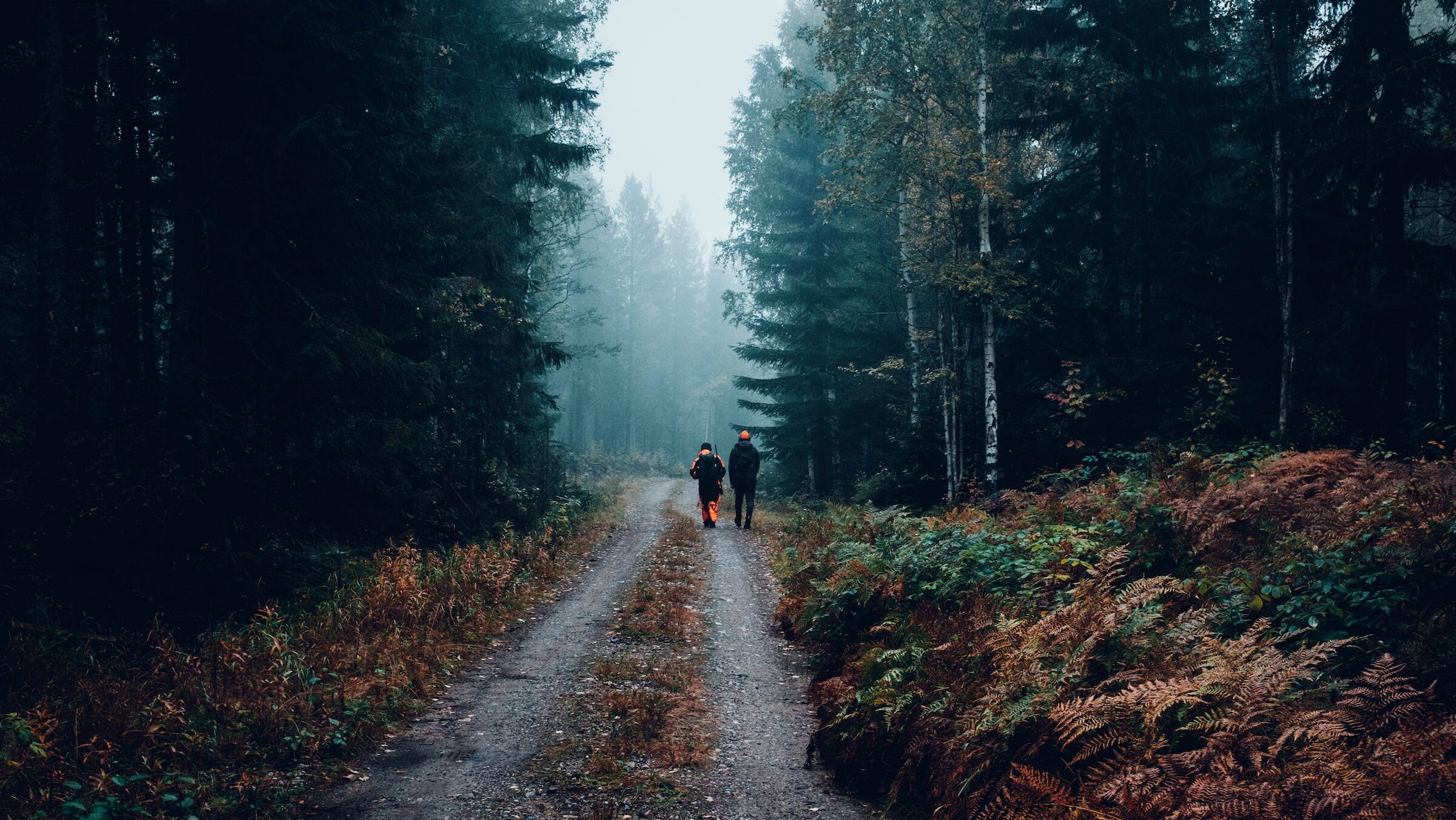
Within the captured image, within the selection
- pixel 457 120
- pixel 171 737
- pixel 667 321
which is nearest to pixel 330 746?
pixel 171 737

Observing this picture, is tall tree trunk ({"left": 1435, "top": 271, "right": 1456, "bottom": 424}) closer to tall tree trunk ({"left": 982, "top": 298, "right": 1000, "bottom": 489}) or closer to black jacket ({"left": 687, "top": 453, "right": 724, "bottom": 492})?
tall tree trunk ({"left": 982, "top": 298, "right": 1000, "bottom": 489})

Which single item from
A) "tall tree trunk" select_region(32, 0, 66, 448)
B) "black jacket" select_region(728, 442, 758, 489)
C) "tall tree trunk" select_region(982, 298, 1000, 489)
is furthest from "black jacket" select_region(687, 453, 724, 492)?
"tall tree trunk" select_region(32, 0, 66, 448)

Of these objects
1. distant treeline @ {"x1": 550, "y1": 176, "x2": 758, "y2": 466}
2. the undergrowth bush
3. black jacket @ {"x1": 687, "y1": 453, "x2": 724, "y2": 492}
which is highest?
distant treeline @ {"x1": 550, "y1": 176, "x2": 758, "y2": 466}

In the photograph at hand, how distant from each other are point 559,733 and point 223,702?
2878 mm

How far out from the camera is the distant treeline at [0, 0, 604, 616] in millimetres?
8180

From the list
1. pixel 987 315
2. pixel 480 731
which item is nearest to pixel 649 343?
pixel 987 315

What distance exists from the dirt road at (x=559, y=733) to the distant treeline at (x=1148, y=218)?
9.29 m

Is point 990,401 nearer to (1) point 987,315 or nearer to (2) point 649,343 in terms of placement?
(1) point 987,315

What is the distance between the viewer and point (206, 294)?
9.91 metres

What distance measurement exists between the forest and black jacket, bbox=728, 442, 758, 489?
33 centimetres

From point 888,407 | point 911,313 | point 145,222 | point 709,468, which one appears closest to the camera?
point 145,222

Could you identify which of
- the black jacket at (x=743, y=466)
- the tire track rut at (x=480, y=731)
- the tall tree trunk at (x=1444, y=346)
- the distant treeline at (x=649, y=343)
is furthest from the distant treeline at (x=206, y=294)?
the distant treeline at (x=649, y=343)

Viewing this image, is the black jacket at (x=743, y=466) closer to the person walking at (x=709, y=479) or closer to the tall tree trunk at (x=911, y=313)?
the person walking at (x=709, y=479)

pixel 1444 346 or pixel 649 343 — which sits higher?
pixel 649 343
